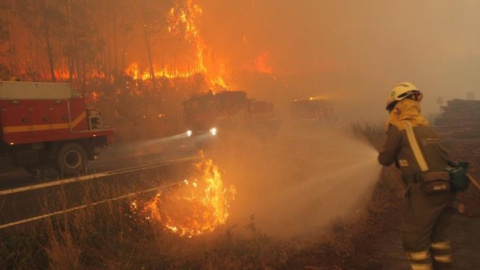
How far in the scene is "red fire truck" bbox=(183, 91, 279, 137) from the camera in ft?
58.1

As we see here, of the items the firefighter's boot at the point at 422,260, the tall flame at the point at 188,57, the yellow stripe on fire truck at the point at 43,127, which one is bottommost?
the firefighter's boot at the point at 422,260

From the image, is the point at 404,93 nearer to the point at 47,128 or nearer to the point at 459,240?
the point at 459,240

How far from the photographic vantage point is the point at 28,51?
95.1 feet

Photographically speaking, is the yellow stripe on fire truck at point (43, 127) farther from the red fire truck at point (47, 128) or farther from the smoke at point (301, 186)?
the smoke at point (301, 186)

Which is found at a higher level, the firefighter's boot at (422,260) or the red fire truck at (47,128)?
the red fire truck at (47,128)

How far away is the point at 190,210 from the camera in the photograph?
18.2 ft

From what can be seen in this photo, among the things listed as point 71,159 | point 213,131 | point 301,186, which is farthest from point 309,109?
point 301,186

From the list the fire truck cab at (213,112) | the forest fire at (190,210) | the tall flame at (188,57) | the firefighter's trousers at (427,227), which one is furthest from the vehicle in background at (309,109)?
the firefighter's trousers at (427,227)

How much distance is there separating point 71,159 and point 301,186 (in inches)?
328

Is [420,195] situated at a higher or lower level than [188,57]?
lower

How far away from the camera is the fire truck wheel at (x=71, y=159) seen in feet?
39.7

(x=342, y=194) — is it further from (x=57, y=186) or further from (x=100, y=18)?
(x=100, y=18)

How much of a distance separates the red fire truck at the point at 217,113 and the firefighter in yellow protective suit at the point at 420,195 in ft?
45.9

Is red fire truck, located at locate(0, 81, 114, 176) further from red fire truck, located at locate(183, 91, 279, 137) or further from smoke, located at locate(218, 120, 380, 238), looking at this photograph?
smoke, located at locate(218, 120, 380, 238)
